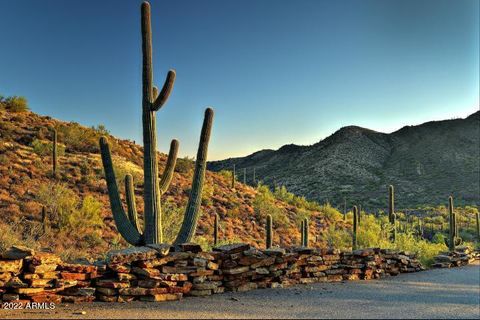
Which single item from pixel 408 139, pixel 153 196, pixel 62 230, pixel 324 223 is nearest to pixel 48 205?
pixel 62 230

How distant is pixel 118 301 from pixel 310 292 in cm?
391

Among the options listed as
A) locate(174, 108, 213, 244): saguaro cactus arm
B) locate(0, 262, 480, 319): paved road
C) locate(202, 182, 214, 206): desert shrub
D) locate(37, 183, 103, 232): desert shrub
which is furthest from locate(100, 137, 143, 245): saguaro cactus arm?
locate(202, 182, 214, 206): desert shrub

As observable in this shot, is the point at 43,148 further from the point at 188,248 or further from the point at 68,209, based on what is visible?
the point at 188,248

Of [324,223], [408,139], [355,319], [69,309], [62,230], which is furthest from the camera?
[408,139]

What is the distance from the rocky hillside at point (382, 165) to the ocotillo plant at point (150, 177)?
3809 cm

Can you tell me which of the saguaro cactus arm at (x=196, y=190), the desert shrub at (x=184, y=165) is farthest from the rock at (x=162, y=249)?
the desert shrub at (x=184, y=165)

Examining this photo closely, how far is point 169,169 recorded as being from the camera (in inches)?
459

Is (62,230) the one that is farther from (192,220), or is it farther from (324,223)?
(324,223)

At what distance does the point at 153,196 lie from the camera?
1016cm

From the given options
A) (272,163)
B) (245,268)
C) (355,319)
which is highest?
(272,163)

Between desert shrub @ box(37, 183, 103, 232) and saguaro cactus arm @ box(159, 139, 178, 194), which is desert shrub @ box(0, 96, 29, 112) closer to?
desert shrub @ box(37, 183, 103, 232)

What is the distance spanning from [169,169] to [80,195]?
1098 centimetres

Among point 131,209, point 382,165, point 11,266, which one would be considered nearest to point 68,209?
point 131,209

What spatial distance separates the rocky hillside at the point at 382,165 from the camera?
168 feet
